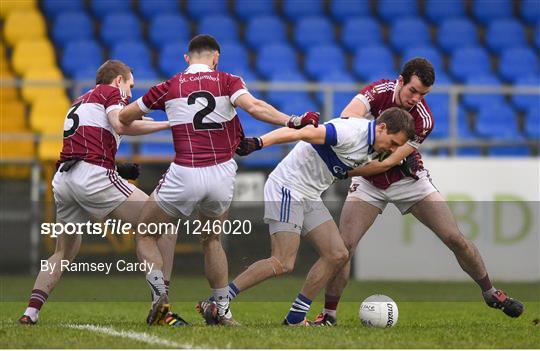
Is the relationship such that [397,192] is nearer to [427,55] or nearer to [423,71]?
[423,71]

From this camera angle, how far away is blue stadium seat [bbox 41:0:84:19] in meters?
19.9

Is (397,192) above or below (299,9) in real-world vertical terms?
below

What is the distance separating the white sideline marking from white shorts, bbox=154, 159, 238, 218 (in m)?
0.97

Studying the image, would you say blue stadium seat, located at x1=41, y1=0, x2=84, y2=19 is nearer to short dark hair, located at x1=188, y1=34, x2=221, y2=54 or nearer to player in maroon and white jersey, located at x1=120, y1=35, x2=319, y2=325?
short dark hair, located at x1=188, y1=34, x2=221, y2=54

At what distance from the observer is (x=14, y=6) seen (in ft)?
64.1

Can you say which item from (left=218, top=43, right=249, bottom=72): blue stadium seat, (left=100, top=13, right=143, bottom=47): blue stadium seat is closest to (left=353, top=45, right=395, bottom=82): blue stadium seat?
(left=218, top=43, right=249, bottom=72): blue stadium seat

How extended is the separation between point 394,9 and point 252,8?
2.48m

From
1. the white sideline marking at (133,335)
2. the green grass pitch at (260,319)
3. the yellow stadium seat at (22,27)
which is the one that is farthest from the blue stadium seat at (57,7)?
the white sideline marking at (133,335)

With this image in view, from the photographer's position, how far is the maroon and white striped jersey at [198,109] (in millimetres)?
8602

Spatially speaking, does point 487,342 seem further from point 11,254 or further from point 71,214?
point 11,254

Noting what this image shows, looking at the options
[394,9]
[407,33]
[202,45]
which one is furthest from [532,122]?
[202,45]

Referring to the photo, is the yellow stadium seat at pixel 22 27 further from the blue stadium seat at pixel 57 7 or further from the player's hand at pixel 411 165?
the player's hand at pixel 411 165

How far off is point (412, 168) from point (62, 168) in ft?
8.94

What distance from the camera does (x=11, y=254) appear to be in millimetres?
14562
